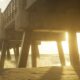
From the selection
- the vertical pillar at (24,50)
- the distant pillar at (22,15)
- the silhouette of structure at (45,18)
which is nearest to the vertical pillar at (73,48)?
the silhouette of structure at (45,18)

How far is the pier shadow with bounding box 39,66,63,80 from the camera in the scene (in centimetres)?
585

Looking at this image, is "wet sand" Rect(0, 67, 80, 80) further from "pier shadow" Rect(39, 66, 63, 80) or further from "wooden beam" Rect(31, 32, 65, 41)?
"wooden beam" Rect(31, 32, 65, 41)

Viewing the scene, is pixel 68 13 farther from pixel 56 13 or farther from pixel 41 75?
pixel 41 75

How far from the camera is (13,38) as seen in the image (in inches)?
608

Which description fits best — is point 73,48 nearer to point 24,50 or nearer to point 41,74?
point 24,50

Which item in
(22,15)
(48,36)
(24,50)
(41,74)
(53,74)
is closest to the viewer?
(41,74)

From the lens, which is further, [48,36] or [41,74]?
[48,36]

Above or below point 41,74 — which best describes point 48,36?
above

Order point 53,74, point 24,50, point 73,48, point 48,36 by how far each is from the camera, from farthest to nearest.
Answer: point 48,36
point 73,48
point 24,50
point 53,74

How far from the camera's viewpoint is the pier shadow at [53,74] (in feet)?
19.2

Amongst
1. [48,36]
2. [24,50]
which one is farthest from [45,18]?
[48,36]

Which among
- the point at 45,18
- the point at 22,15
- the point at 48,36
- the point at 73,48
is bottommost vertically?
the point at 73,48

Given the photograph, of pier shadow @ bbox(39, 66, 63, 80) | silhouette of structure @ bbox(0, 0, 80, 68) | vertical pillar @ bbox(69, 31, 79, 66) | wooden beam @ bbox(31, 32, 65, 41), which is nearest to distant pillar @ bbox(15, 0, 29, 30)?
silhouette of structure @ bbox(0, 0, 80, 68)

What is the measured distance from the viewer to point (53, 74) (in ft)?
20.6
